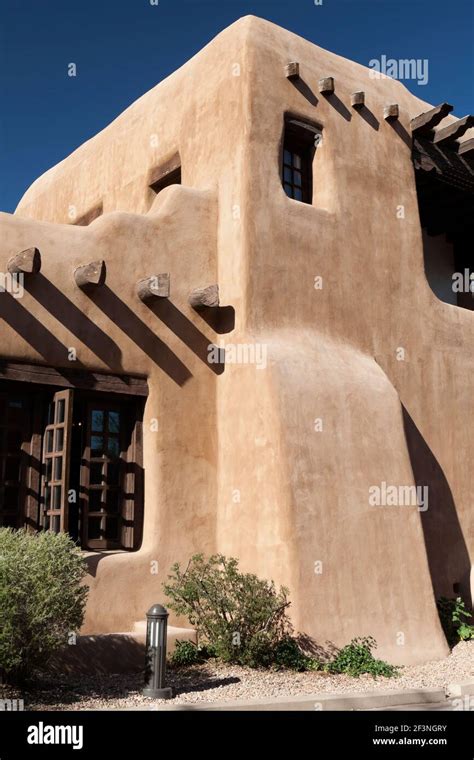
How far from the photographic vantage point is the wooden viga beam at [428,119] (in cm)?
1201

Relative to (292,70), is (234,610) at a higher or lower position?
lower

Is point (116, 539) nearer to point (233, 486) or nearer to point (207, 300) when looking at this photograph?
point (233, 486)

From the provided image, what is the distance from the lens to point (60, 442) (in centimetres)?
862

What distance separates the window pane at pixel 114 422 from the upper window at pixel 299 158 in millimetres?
4056

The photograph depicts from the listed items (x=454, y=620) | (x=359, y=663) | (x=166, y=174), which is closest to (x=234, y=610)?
(x=359, y=663)

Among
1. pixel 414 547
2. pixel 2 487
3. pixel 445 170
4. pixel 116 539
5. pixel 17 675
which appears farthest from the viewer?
pixel 445 170

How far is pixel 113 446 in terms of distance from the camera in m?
9.43

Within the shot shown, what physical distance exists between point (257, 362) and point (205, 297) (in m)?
1.06

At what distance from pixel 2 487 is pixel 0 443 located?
0.47 m

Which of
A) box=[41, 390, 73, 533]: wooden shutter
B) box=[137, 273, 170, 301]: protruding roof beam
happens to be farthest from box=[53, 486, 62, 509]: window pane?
box=[137, 273, 170, 301]: protruding roof beam

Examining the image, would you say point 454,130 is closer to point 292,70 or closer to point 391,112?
point 391,112

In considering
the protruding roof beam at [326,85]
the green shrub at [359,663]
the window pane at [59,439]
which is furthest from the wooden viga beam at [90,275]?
the green shrub at [359,663]

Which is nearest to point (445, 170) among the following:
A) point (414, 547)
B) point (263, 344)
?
point (263, 344)
